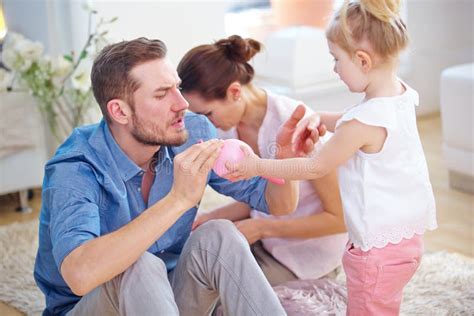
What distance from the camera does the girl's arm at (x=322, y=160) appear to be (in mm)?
1810

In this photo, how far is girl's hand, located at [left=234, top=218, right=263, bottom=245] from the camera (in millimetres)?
2350

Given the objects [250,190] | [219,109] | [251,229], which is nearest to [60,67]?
[219,109]

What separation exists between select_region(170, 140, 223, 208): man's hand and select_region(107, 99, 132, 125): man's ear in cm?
25

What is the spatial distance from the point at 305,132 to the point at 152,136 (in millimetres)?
400

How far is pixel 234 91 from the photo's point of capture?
7.63ft

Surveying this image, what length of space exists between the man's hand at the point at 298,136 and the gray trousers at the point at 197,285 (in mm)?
275

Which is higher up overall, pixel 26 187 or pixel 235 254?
pixel 235 254

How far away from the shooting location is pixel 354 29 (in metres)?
1.79

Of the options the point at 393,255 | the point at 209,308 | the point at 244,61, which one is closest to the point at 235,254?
the point at 209,308

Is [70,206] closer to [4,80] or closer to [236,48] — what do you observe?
[236,48]

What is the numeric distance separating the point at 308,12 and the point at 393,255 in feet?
9.41

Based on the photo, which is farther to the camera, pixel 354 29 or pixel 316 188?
pixel 316 188

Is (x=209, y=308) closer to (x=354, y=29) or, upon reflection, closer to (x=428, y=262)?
(x=354, y=29)

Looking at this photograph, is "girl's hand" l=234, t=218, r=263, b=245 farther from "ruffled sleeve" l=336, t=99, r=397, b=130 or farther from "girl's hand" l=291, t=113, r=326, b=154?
"ruffled sleeve" l=336, t=99, r=397, b=130
